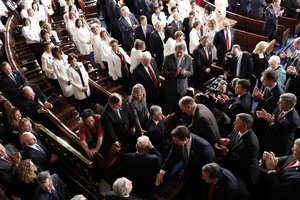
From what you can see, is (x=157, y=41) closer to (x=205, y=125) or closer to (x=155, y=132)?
(x=155, y=132)

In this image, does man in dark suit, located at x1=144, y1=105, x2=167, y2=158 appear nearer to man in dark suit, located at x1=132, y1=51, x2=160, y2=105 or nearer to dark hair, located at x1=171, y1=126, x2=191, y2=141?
dark hair, located at x1=171, y1=126, x2=191, y2=141

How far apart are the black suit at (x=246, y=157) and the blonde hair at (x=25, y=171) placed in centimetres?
213

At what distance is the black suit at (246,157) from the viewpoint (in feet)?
9.95

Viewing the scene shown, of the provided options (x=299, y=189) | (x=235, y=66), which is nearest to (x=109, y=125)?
(x=299, y=189)

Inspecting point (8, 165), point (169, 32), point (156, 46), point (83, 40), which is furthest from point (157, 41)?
point (8, 165)

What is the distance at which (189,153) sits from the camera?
3193 mm

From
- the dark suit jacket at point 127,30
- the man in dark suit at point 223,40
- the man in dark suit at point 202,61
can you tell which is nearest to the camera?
the man in dark suit at point 202,61

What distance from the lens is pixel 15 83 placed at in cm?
471

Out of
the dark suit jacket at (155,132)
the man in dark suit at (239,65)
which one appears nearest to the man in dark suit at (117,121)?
the dark suit jacket at (155,132)

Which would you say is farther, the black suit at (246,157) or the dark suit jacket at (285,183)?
the black suit at (246,157)

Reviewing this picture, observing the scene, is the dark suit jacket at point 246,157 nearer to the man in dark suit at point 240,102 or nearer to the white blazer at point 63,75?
the man in dark suit at point 240,102

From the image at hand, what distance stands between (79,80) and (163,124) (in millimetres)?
1750

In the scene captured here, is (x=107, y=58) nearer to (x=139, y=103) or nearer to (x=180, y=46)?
(x=180, y=46)

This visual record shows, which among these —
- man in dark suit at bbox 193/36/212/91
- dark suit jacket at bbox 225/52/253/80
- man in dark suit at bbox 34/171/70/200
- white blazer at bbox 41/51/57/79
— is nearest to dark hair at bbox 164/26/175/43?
man in dark suit at bbox 193/36/212/91
